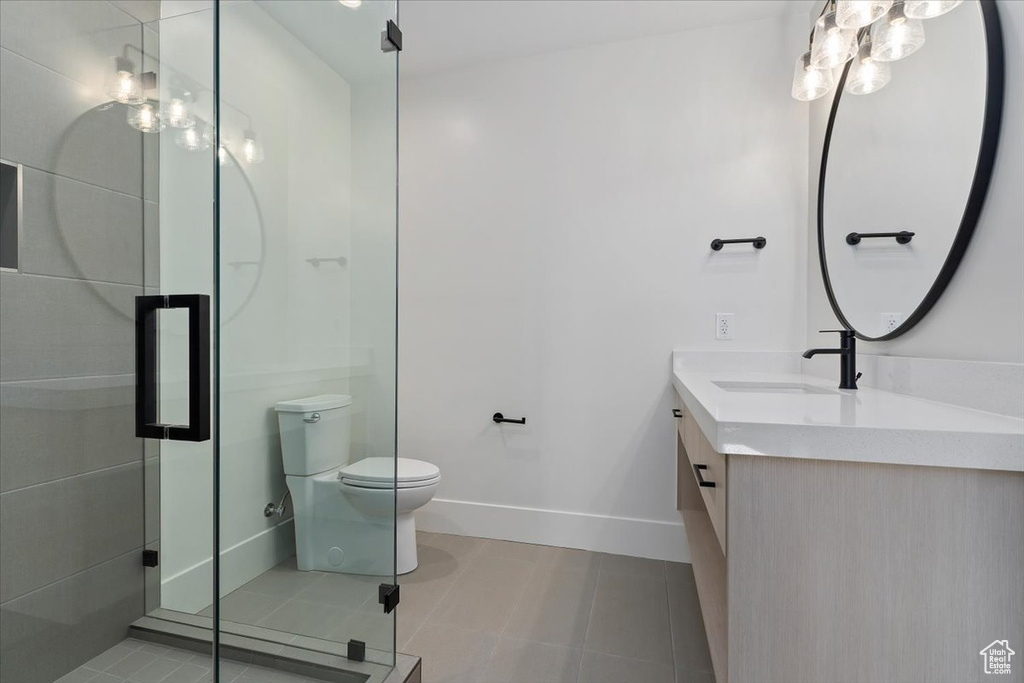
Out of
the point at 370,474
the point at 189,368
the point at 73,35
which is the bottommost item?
the point at 370,474

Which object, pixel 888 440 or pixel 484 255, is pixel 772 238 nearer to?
pixel 484 255

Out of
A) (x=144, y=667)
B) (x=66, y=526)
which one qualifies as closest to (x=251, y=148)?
(x=66, y=526)

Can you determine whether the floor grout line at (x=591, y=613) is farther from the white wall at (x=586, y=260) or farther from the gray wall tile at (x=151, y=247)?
A: the gray wall tile at (x=151, y=247)

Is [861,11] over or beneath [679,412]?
over

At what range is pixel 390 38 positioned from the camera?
56.6 inches

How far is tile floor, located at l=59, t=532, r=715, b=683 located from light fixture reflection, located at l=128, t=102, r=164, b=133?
131 centimetres

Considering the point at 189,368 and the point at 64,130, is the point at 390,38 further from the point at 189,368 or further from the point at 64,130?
the point at 189,368

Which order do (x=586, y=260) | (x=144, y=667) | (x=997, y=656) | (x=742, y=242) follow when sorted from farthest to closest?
(x=586, y=260)
(x=742, y=242)
(x=144, y=667)
(x=997, y=656)

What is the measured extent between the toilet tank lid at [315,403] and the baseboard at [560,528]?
1454 millimetres

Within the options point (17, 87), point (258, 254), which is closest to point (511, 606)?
point (258, 254)

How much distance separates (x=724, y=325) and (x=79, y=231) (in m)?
2.34

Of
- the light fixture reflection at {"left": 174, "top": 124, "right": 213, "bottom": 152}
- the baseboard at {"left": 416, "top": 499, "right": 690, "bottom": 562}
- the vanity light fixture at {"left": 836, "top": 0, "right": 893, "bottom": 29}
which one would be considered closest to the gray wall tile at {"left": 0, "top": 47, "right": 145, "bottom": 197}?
the light fixture reflection at {"left": 174, "top": 124, "right": 213, "bottom": 152}

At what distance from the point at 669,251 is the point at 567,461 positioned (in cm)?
113

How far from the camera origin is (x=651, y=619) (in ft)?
5.91
